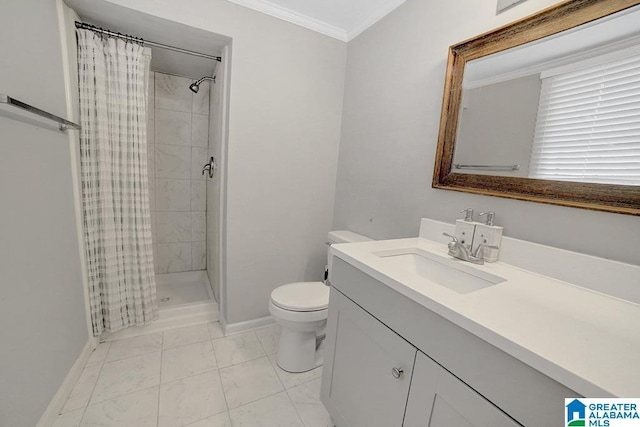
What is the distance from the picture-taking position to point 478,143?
1.11 metres

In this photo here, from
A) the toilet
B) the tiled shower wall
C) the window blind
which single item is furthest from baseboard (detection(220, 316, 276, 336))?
the window blind

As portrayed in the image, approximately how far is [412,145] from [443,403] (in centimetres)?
116

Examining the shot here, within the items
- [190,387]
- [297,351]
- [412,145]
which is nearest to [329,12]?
[412,145]

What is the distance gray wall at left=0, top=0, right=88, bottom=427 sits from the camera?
34.4 inches

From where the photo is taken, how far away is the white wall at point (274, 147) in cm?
159

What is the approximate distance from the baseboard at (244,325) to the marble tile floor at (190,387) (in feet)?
0.28

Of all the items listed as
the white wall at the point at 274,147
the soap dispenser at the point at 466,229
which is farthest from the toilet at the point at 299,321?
the soap dispenser at the point at 466,229

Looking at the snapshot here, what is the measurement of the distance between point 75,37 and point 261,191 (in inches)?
51.5

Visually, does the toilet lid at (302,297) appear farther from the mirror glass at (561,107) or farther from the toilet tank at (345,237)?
the mirror glass at (561,107)

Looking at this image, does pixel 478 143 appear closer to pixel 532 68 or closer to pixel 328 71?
pixel 532 68

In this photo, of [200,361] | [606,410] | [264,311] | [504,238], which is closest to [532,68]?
[504,238]

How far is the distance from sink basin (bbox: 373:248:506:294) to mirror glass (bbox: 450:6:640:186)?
0.42m

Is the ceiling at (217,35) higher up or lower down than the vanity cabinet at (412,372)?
higher up

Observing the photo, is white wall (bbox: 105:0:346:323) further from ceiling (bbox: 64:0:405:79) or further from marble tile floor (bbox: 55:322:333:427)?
marble tile floor (bbox: 55:322:333:427)
